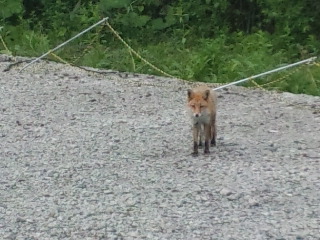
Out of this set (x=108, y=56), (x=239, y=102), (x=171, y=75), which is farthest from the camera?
(x=108, y=56)

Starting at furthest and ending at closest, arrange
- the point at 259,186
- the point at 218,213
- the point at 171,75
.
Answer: the point at 171,75, the point at 259,186, the point at 218,213

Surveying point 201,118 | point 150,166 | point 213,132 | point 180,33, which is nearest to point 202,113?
point 201,118

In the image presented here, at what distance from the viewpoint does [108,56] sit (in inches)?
517

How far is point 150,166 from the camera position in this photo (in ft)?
24.4

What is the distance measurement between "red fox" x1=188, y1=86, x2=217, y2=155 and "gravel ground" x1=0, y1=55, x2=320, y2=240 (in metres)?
0.17

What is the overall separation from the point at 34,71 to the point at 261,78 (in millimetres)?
3125

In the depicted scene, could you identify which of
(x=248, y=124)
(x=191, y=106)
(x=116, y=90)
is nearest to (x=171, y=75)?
(x=116, y=90)

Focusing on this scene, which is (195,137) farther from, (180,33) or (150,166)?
(180,33)

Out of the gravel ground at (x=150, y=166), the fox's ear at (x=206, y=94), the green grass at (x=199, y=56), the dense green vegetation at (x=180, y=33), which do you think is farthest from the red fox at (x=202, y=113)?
the dense green vegetation at (x=180, y=33)

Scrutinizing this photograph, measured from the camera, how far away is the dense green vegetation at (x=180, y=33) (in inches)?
488

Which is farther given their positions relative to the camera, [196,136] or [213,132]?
[213,132]

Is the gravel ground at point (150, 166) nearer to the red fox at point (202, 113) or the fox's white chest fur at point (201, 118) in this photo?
the red fox at point (202, 113)

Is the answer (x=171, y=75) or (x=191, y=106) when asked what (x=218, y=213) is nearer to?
(x=191, y=106)

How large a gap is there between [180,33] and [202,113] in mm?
7621
